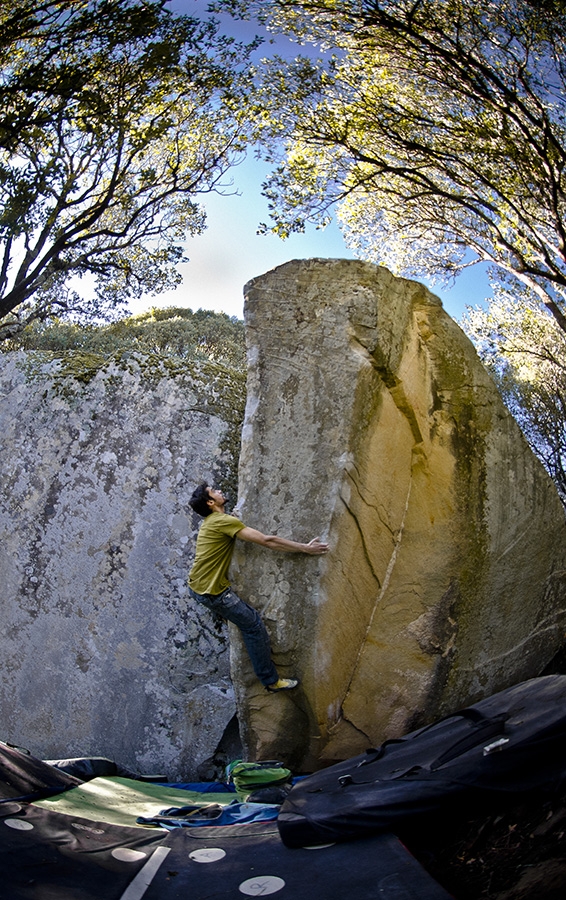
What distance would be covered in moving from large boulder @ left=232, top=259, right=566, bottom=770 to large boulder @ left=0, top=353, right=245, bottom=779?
58cm

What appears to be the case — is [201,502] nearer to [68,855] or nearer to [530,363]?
[68,855]

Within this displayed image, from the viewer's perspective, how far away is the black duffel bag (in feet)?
8.38

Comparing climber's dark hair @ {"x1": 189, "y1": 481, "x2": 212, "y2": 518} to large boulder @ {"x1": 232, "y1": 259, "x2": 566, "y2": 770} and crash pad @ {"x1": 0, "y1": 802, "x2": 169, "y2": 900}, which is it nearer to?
large boulder @ {"x1": 232, "y1": 259, "x2": 566, "y2": 770}

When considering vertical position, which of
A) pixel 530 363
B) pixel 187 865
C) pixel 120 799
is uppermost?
pixel 530 363

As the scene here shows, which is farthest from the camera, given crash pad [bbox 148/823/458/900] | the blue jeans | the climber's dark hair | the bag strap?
the climber's dark hair

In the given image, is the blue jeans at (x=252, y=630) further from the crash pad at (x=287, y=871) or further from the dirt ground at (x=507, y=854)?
the dirt ground at (x=507, y=854)

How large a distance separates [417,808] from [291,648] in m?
1.70

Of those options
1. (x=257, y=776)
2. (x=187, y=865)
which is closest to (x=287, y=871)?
(x=187, y=865)

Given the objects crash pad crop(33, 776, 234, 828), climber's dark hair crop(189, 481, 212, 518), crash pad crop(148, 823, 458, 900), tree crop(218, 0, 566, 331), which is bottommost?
crash pad crop(33, 776, 234, 828)

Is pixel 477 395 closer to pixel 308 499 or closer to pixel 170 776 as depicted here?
pixel 308 499

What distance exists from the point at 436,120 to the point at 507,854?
931cm

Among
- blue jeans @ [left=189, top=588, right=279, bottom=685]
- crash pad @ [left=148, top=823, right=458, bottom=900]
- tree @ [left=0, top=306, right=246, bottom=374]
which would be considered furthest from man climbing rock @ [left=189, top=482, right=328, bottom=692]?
tree @ [left=0, top=306, right=246, bottom=374]

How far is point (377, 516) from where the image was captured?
4707 mm

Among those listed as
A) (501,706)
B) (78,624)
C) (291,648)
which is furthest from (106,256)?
(501,706)
